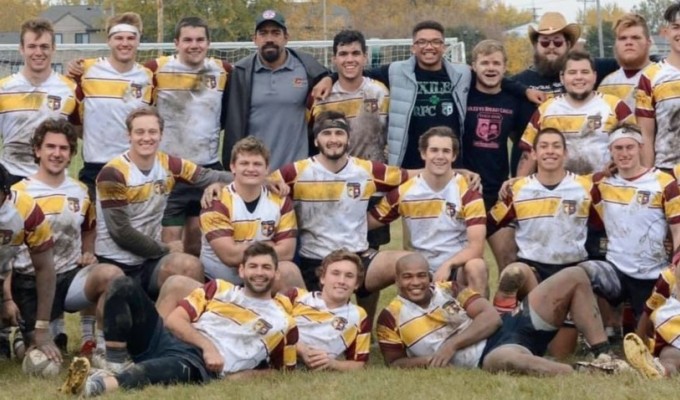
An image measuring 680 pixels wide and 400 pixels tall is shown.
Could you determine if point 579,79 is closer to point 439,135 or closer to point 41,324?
point 439,135

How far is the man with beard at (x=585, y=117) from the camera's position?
799cm

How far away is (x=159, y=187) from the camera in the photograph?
7.72 meters

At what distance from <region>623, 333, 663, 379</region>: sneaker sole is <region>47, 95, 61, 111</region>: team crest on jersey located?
162 inches

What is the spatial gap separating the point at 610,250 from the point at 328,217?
1.80 metres

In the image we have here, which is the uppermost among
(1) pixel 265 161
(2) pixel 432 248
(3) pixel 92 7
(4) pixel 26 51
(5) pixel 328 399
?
(3) pixel 92 7

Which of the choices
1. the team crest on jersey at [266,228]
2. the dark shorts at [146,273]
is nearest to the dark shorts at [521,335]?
the team crest on jersey at [266,228]

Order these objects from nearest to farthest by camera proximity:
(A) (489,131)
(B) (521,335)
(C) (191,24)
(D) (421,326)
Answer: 1. (B) (521,335)
2. (D) (421,326)
3. (C) (191,24)
4. (A) (489,131)

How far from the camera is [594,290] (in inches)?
293

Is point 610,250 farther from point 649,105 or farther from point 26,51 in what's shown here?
point 26,51

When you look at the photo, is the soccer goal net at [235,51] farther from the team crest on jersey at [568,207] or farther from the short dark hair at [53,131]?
the team crest on jersey at [568,207]

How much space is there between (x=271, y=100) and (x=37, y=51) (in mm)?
A: 1608

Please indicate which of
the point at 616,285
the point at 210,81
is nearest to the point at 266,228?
the point at 210,81

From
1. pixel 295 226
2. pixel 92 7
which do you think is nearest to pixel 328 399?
pixel 295 226

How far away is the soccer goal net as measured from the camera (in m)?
14.8
